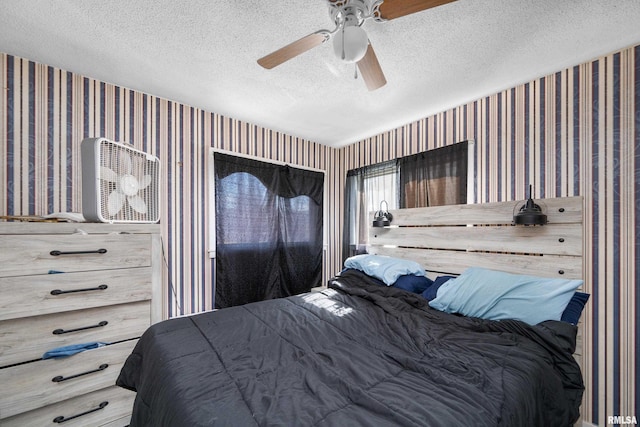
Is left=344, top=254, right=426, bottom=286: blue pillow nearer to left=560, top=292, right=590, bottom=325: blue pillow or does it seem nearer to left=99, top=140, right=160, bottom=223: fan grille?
left=560, top=292, right=590, bottom=325: blue pillow

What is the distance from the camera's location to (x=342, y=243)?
3.74 m

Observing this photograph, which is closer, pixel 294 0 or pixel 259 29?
pixel 294 0

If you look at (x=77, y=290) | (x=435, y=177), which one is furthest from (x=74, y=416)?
(x=435, y=177)

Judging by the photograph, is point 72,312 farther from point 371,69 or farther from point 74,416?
point 371,69

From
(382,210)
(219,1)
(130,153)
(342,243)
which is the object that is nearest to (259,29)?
(219,1)

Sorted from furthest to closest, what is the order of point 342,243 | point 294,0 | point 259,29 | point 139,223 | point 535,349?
point 342,243 → point 139,223 → point 259,29 → point 294,0 → point 535,349

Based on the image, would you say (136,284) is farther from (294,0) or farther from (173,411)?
(294,0)

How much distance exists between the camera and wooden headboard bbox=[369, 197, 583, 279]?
67.3 inches

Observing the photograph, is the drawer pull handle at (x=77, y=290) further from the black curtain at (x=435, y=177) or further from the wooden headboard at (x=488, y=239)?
the black curtain at (x=435, y=177)

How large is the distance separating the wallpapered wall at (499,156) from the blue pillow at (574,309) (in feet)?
1.06

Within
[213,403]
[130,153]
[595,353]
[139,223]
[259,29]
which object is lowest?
[595,353]

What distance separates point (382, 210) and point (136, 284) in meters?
2.38

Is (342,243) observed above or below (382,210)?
below

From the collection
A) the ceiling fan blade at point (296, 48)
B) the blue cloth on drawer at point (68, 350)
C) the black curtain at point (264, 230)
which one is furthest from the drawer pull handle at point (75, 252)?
the ceiling fan blade at point (296, 48)
